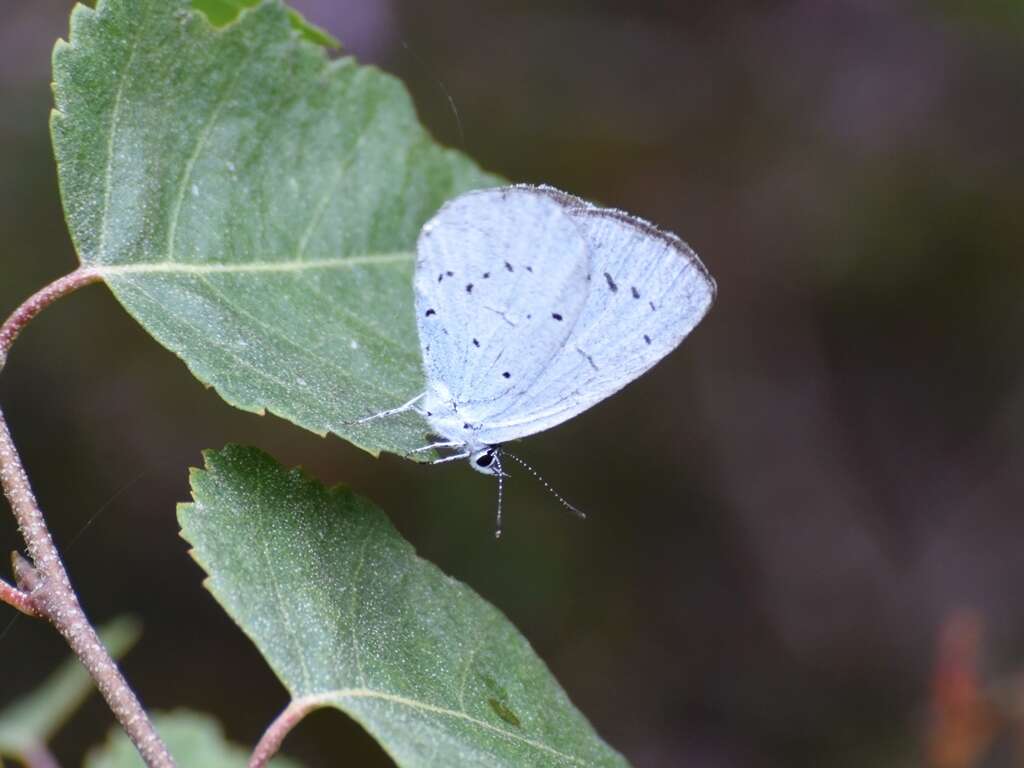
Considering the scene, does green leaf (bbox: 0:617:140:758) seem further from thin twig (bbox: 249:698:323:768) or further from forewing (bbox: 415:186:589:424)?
thin twig (bbox: 249:698:323:768)

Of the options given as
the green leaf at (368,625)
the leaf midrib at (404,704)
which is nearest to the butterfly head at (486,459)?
the green leaf at (368,625)

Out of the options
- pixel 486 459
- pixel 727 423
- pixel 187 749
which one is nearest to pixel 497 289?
pixel 486 459

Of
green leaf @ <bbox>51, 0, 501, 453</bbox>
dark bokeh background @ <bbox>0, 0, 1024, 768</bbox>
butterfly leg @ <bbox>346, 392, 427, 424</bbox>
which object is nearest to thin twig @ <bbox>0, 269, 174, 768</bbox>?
green leaf @ <bbox>51, 0, 501, 453</bbox>

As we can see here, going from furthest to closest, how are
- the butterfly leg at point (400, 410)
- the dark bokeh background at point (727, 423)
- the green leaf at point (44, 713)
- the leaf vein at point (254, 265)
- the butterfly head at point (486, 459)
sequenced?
the dark bokeh background at point (727, 423) < the green leaf at point (44, 713) < the butterfly head at point (486, 459) < the butterfly leg at point (400, 410) < the leaf vein at point (254, 265)

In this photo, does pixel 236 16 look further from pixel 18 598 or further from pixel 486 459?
pixel 18 598

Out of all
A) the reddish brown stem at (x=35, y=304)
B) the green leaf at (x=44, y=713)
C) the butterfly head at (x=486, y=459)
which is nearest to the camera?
the reddish brown stem at (x=35, y=304)

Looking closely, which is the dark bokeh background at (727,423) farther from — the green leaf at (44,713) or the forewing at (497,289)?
the forewing at (497,289)
